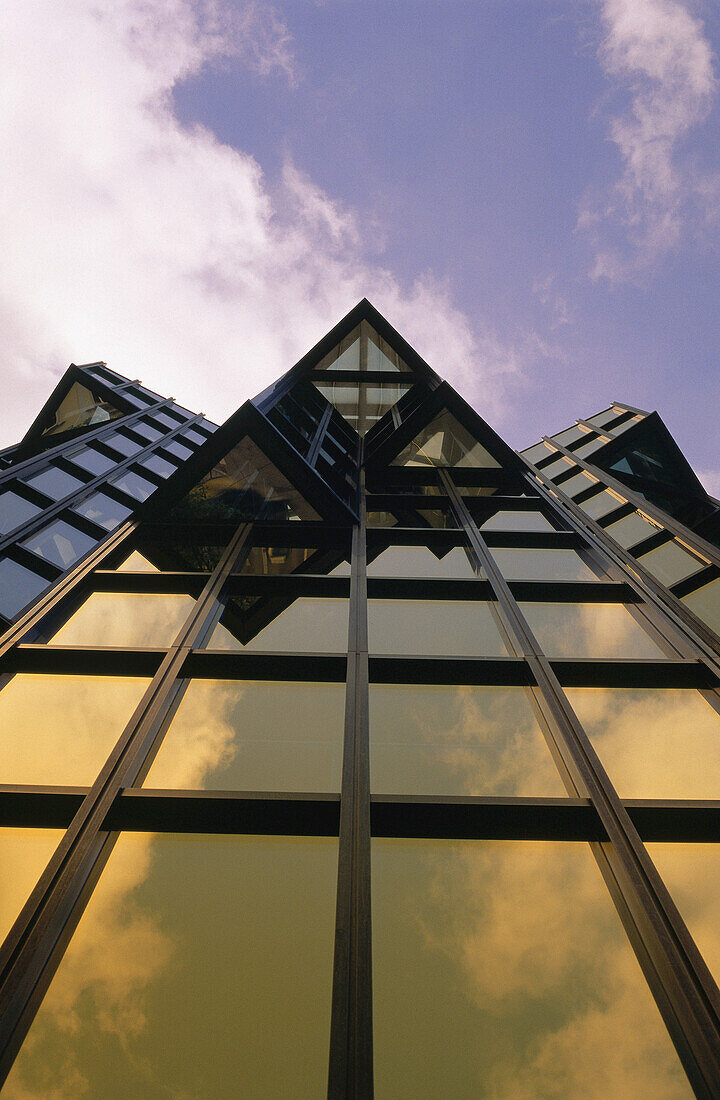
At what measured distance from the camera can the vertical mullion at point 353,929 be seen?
118 inches

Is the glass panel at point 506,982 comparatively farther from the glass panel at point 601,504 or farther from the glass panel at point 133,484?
the glass panel at point 133,484

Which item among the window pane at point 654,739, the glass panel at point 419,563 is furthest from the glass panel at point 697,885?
the glass panel at point 419,563

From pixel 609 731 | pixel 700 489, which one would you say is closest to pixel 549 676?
pixel 609 731

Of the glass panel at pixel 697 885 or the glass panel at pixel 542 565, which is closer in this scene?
the glass panel at pixel 697 885

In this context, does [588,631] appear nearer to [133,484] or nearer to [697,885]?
[697,885]

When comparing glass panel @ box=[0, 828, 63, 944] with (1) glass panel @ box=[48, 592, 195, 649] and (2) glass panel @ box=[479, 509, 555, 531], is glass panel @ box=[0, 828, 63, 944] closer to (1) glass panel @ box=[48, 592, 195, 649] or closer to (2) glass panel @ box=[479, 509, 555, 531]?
(1) glass panel @ box=[48, 592, 195, 649]

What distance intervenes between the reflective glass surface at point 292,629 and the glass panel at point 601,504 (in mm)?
7899

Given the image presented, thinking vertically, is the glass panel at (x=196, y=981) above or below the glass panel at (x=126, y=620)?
below

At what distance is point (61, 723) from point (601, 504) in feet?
41.1

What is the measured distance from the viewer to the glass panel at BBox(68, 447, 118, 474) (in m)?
14.7

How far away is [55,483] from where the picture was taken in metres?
13.1

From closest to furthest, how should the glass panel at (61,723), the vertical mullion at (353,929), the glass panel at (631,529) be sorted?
1. the vertical mullion at (353,929)
2. the glass panel at (61,723)
3. the glass panel at (631,529)

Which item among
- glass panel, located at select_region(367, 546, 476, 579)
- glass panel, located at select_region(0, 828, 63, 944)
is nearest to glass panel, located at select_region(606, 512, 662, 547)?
glass panel, located at select_region(367, 546, 476, 579)

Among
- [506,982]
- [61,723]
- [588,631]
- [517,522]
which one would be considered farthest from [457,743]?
[517,522]
